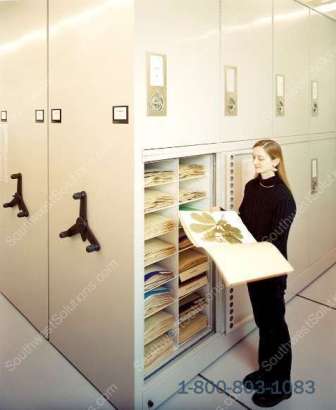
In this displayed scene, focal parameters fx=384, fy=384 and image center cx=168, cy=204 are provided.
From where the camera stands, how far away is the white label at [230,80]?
2383 mm

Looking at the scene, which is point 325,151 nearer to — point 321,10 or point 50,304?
point 321,10

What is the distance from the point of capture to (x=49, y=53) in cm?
241

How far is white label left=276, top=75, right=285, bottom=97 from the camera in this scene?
2906 mm

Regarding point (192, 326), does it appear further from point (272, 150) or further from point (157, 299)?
point (272, 150)

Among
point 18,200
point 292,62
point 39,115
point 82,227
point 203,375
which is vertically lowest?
point 203,375

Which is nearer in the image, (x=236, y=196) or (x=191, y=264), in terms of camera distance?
(x=191, y=264)

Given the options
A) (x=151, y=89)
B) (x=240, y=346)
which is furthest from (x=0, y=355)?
(x=151, y=89)

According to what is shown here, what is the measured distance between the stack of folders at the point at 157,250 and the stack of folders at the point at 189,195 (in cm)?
28

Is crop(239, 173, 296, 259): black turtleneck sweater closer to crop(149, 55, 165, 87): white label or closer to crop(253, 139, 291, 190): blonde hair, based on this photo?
crop(253, 139, 291, 190): blonde hair

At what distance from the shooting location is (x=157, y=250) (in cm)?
213

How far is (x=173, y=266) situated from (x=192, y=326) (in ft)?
1.61

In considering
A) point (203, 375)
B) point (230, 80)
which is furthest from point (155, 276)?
point (230, 80)

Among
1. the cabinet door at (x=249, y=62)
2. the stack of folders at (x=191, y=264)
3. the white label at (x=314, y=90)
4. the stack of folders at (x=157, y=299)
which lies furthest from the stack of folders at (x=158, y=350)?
the white label at (x=314, y=90)

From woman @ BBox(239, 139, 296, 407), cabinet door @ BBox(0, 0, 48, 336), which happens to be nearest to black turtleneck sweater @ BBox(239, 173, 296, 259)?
woman @ BBox(239, 139, 296, 407)
